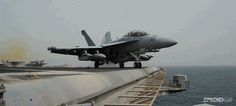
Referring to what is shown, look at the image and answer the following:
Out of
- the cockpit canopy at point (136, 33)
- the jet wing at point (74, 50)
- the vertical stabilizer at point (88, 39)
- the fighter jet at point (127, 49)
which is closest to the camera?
the fighter jet at point (127, 49)

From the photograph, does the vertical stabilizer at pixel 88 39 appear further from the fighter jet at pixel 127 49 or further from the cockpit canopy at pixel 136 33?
the cockpit canopy at pixel 136 33

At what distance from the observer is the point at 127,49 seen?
1649 inches

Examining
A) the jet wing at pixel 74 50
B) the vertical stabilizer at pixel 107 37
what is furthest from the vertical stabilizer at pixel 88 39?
the jet wing at pixel 74 50

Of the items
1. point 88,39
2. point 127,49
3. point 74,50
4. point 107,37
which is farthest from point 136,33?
point 107,37

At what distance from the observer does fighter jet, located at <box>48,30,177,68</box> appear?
39062 millimetres

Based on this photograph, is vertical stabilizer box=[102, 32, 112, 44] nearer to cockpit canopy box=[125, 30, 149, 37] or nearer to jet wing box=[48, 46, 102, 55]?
jet wing box=[48, 46, 102, 55]

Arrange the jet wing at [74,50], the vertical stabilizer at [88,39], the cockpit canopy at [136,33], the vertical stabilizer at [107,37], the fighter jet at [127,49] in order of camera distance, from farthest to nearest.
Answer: the vertical stabilizer at [107,37]
the vertical stabilizer at [88,39]
the jet wing at [74,50]
the cockpit canopy at [136,33]
the fighter jet at [127,49]

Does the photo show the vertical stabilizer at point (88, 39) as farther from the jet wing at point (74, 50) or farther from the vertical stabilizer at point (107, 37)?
the jet wing at point (74, 50)

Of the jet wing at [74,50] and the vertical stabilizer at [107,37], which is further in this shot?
the vertical stabilizer at [107,37]

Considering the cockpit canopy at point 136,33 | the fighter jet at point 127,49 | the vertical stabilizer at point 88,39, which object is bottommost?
the fighter jet at point 127,49

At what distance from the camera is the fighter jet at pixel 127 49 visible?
39.1 m

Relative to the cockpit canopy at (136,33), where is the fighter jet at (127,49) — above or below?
below

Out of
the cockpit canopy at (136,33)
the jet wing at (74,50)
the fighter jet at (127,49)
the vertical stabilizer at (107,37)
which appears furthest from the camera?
the vertical stabilizer at (107,37)

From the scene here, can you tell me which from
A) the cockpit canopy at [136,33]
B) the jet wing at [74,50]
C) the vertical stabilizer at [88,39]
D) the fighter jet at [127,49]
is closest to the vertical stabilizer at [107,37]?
the vertical stabilizer at [88,39]
